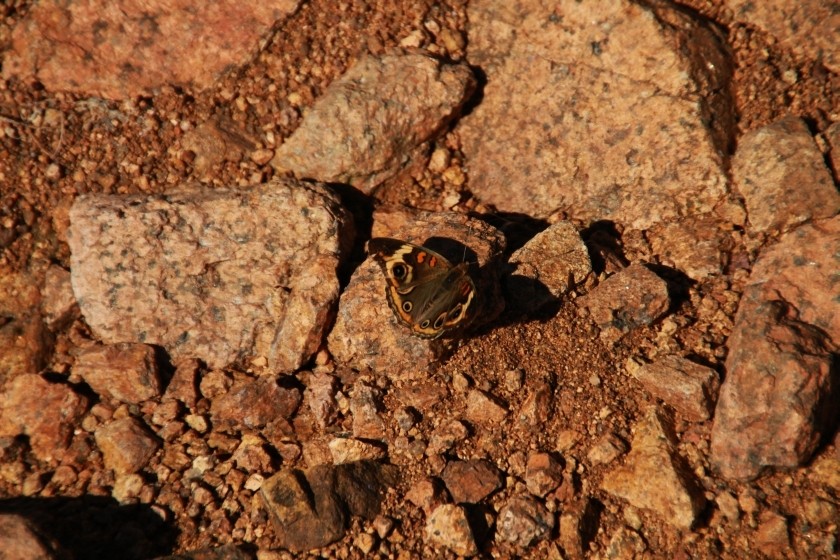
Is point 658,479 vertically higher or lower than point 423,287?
lower

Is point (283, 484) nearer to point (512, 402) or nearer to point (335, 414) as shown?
point (335, 414)

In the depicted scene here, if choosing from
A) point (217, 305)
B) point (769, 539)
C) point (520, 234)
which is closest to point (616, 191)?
point (520, 234)

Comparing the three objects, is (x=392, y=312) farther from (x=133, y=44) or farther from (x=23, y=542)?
(x=133, y=44)

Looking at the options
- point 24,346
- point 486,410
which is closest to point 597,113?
point 486,410

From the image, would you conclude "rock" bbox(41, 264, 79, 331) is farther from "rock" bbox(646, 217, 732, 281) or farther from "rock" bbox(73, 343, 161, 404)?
"rock" bbox(646, 217, 732, 281)

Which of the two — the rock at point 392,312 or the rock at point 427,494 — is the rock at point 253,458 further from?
the rock at point 427,494

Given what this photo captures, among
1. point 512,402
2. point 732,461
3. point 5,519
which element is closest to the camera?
point 5,519

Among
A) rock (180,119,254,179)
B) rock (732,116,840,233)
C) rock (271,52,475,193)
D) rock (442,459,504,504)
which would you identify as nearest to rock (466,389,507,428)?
rock (442,459,504,504)
